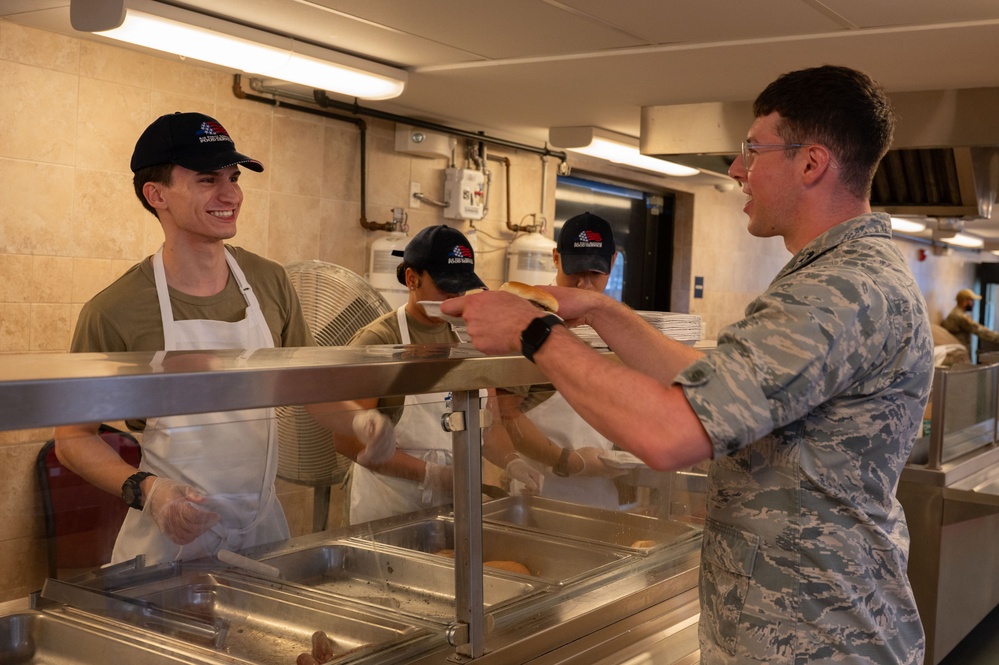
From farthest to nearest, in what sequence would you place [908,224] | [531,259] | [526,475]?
[908,224], [531,259], [526,475]

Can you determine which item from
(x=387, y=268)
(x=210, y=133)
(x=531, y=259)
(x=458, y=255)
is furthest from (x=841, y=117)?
(x=531, y=259)

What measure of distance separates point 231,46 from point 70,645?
7.73ft

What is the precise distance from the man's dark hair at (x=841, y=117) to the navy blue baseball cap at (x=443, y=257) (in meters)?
1.50

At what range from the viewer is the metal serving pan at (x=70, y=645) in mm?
1293

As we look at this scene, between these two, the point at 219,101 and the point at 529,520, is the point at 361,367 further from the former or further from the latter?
the point at 219,101

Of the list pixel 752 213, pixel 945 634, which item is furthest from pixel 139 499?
pixel 945 634

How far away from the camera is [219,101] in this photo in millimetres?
4062

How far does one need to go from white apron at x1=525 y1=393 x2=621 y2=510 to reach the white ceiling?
1.46 m

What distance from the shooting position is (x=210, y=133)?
2.31 metres

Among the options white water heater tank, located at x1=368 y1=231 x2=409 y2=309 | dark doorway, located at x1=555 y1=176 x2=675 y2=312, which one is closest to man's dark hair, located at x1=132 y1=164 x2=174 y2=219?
white water heater tank, located at x1=368 y1=231 x2=409 y2=309

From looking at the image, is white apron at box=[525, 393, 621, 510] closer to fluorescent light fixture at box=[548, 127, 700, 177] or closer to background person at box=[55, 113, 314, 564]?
background person at box=[55, 113, 314, 564]

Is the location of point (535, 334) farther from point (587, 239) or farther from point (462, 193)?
point (462, 193)

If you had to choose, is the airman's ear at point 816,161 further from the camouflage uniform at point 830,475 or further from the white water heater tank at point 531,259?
the white water heater tank at point 531,259

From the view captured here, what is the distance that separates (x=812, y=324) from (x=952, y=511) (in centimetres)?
317
